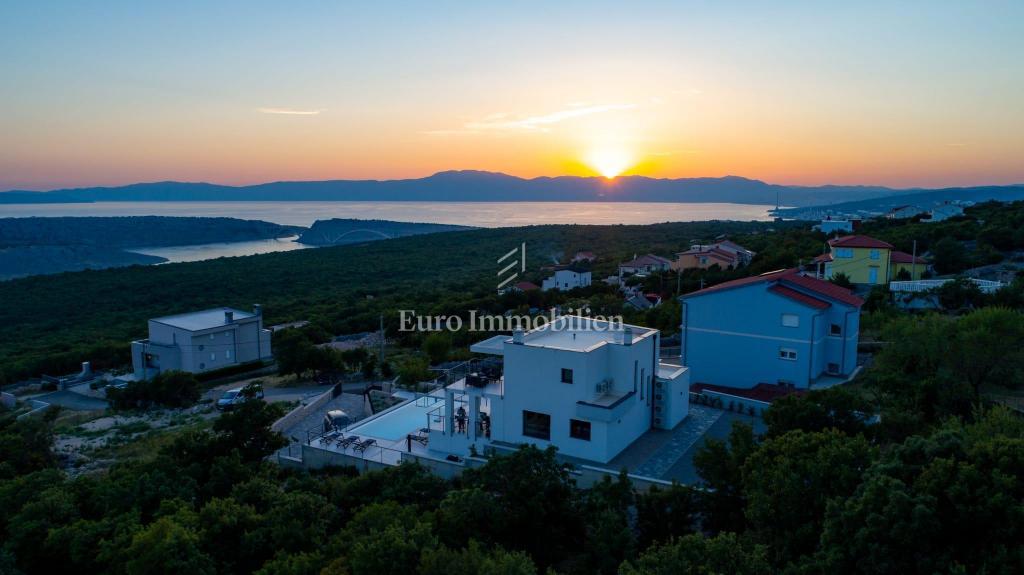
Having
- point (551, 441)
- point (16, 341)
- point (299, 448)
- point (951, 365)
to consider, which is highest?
point (951, 365)

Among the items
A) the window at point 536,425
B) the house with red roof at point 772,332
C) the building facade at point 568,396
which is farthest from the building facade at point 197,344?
the house with red roof at point 772,332

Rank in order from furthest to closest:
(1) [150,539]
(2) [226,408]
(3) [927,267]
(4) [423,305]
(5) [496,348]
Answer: (4) [423,305]
(3) [927,267]
(2) [226,408]
(5) [496,348]
(1) [150,539]

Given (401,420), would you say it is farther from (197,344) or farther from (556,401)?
(197,344)

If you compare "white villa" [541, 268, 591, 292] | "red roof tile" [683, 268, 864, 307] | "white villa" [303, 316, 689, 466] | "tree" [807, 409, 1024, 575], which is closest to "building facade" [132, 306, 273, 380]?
"white villa" [303, 316, 689, 466]

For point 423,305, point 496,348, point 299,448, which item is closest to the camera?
point 496,348

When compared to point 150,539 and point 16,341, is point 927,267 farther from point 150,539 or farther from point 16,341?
point 16,341

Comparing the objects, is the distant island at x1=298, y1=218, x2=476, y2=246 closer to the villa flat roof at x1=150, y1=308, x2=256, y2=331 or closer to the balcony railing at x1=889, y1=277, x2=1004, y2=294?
the villa flat roof at x1=150, y1=308, x2=256, y2=331

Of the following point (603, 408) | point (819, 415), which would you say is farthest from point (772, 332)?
point (603, 408)

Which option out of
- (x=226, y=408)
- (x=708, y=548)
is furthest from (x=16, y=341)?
(x=708, y=548)
